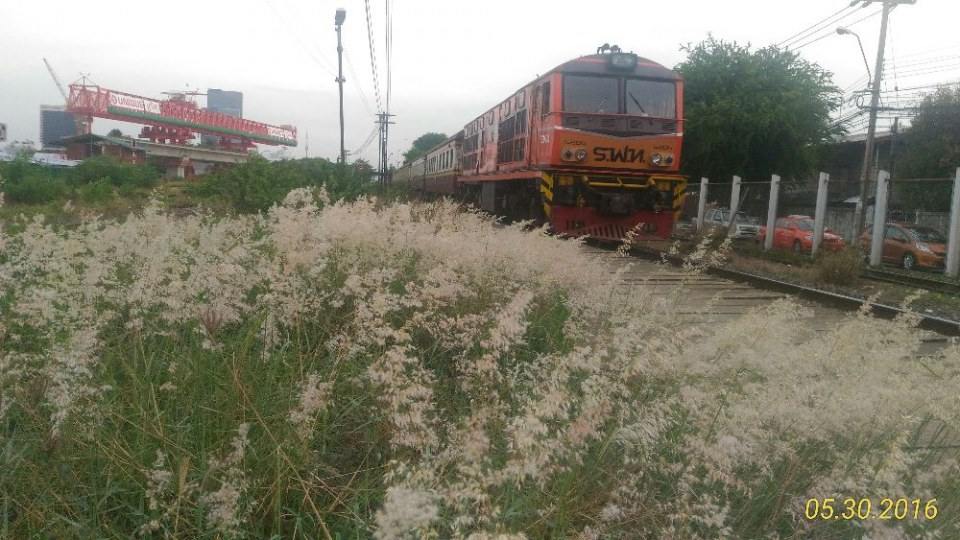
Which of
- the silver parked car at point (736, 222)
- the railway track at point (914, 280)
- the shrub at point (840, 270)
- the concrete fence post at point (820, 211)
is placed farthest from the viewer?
the silver parked car at point (736, 222)

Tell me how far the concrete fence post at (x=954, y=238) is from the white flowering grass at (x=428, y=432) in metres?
10.6

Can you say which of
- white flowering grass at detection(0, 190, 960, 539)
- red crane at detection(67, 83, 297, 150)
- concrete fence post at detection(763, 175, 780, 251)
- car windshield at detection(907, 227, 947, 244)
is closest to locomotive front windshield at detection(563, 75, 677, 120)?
concrete fence post at detection(763, 175, 780, 251)

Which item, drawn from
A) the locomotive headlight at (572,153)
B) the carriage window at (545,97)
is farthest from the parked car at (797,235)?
the carriage window at (545,97)

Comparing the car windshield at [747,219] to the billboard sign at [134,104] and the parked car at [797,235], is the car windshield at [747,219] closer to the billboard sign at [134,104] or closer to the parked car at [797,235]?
the parked car at [797,235]

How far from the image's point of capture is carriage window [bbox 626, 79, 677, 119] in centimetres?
1197

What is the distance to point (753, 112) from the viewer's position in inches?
1017

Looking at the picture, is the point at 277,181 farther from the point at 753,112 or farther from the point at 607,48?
the point at 753,112

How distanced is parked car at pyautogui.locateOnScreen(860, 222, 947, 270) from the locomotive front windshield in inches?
193

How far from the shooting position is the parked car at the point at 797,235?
15234 millimetres

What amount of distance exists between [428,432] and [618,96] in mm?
10740

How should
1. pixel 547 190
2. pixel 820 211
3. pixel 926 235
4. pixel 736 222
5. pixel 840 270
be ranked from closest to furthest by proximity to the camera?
1. pixel 840 270
2. pixel 547 190
3. pixel 926 235
4. pixel 820 211
5. pixel 736 222
